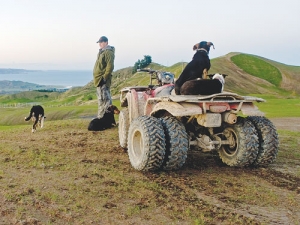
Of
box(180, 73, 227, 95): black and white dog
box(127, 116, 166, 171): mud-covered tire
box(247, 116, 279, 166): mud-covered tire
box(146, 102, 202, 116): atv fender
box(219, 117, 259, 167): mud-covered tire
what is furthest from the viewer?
box(247, 116, 279, 166): mud-covered tire

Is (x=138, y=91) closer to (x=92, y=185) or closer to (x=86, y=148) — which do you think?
(x=86, y=148)

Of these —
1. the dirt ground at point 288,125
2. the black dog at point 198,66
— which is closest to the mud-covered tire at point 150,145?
the black dog at point 198,66

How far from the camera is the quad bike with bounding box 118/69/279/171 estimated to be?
22.8 feet

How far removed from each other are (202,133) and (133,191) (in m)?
2.58

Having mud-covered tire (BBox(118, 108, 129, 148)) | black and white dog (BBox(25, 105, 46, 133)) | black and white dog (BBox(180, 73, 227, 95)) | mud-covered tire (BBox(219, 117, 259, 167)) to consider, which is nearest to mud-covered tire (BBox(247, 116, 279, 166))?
mud-covered tire (BBox(219, 117, 259, 167))

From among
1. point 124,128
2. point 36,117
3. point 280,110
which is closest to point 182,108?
point 124,128

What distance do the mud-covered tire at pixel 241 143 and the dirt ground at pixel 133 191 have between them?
0.19m

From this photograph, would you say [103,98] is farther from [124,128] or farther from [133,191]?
[133,191]

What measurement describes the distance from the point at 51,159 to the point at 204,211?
4121 millimetres

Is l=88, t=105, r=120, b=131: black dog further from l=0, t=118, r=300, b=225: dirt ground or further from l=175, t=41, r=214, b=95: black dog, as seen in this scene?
l=175, t=41, r=214, b=95: black dog

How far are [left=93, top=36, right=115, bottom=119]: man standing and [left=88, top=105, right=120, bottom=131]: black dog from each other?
0.80 ft

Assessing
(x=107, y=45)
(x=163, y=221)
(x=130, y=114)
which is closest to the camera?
(x=163, y=221)

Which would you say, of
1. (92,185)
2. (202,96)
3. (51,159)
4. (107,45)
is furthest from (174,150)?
(107,45)

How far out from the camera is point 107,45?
12945 millimetres
